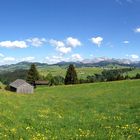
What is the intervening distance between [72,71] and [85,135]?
12376cm

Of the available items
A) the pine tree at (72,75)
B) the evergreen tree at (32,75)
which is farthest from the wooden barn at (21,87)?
the pine tree at (72,75)

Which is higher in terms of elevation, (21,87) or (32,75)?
(32,75)

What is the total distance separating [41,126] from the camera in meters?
18.9

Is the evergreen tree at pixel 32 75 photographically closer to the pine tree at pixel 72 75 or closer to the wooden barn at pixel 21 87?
the pine tree at pixel 72 75

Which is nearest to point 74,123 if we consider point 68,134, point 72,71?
point 68,134

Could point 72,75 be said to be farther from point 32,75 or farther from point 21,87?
point 21,87

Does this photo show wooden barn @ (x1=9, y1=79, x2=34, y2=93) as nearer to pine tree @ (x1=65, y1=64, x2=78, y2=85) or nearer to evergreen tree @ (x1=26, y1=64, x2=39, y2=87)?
evergreen tree @ (x1=26, y1=64, x2=39, y2=87)

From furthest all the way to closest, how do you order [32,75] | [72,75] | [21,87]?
[32,75] → [72,75] → [21,87]

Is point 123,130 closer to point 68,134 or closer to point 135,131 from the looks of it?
point 135,131

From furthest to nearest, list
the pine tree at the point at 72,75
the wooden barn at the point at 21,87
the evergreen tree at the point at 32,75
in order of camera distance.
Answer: the evergreen tree at the point at 32,75 → the pine tree at the point at 72,75 → the wooden barn at the point at 21,87

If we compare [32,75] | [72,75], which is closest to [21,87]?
[32,75]

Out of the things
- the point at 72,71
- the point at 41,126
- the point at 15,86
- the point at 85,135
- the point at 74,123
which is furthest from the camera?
the point at 72,71

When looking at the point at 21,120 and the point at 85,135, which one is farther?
the point at 21,120

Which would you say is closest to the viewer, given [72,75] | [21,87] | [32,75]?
[21,87]
